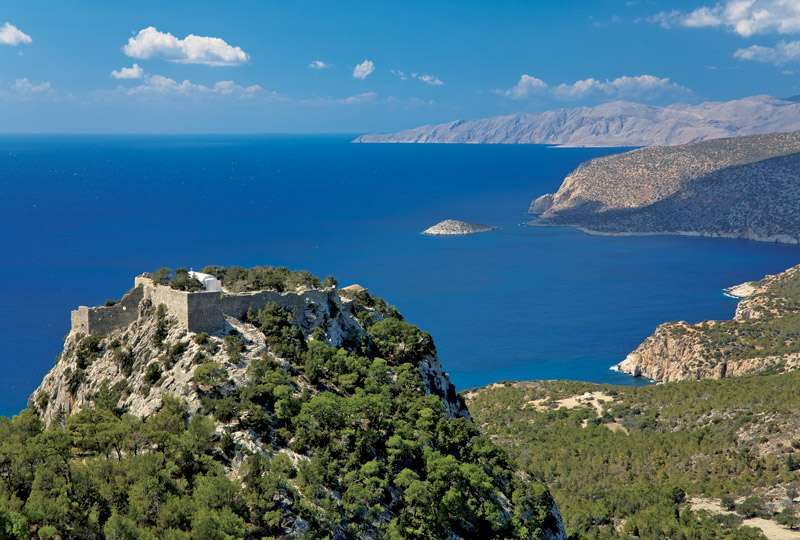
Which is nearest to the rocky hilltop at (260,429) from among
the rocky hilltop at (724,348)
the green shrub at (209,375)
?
the green shrub at (209,375)

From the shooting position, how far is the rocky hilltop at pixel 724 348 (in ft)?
312

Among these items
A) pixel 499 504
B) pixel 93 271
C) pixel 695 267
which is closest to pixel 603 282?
pixel 695 267

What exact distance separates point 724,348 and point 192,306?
263 feet

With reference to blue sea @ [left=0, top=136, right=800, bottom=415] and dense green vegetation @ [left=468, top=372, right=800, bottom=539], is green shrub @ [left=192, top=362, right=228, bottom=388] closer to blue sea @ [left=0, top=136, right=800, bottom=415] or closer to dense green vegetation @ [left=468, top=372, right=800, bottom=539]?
dense green vegetation @ [left=468, top=372, right=800, bottom=539]

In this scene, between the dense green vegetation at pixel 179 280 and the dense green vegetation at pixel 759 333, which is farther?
the dense green vegetation at pixel 759 333

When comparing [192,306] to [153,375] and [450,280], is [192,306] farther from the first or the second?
[450,280]

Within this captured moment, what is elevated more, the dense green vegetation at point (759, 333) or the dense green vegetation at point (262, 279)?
the dense green vegetation at point (262, 279)

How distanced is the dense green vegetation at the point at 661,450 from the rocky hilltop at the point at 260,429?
43.7ft

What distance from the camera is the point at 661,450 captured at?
64312 mm

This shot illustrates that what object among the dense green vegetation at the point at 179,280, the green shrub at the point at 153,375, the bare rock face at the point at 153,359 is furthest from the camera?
the dense green vegetation at the point at 179,280

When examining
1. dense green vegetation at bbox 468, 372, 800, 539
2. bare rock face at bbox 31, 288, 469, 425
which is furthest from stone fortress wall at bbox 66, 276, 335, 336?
dense green vegetation at bbox 468, 372, 800, 539

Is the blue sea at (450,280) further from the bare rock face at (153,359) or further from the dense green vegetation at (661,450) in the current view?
the bare rock face at (153,359)

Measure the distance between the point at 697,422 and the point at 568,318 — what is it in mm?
64720

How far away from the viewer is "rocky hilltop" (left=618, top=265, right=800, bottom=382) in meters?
95.0
